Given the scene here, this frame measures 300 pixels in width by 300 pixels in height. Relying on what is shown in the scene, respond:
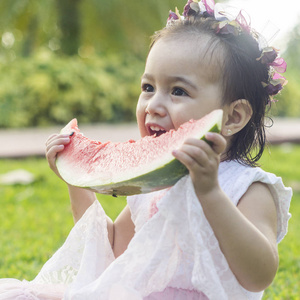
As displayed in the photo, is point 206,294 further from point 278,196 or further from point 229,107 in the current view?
point 229,107

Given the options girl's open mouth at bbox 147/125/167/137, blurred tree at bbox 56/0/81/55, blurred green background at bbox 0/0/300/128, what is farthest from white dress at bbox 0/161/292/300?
blurred tree at bbox 56/0/81/55

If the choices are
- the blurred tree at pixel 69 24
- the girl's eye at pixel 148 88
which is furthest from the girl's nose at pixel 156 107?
the blurred tree at pixel 69 24

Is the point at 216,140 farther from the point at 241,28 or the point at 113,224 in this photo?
the point at 113,224

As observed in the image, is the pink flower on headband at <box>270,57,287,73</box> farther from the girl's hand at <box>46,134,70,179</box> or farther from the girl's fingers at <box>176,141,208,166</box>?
the girl's hand at <box>46,134,70,179</box>

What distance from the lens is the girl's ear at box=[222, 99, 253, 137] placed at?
5.49 ft

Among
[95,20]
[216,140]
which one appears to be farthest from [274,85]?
[95,20]

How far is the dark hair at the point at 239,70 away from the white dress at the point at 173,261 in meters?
0.14

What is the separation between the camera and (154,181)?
1.47 metres

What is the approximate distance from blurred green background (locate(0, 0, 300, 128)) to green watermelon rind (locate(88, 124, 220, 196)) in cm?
806

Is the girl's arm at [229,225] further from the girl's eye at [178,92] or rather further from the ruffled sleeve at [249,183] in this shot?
the girl's eye at [178,92]

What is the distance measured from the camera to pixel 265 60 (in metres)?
1.73

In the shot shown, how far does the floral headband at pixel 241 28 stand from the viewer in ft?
5.50

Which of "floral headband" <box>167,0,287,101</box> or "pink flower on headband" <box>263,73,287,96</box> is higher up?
"floral headband" <box>167,0,287,101</box>

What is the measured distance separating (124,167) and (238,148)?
1.50ft
